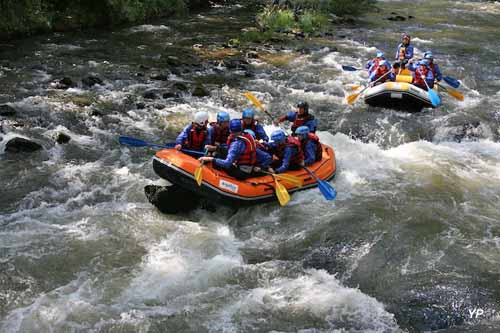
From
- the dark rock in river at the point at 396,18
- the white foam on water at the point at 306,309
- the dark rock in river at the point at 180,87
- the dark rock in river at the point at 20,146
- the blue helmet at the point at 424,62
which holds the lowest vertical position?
A: the white foam on water at the point at 306,309

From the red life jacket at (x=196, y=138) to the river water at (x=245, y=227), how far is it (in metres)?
0.88

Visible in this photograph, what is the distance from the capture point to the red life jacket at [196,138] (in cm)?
750

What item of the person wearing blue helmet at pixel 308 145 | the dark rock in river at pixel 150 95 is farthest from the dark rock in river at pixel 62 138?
the person wearing blue helmet at pixel 308 145

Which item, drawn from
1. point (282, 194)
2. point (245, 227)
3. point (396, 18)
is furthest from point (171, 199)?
point (396, 18)

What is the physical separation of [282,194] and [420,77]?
5943mm

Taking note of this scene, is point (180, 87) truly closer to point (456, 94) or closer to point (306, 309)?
point (456, 94)

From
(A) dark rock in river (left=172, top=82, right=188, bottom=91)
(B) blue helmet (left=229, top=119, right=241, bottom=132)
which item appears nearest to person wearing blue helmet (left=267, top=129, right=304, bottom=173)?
(B) blue helmet (left=229, top=119, right=241, bottom=132)

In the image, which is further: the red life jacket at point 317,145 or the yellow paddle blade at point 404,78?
the yellow paddle blade at point 404,78

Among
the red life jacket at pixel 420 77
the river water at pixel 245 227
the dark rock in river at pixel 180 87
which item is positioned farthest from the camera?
the dark rock in river at pixel 180 87

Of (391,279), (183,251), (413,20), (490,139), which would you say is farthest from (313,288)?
(413,20)

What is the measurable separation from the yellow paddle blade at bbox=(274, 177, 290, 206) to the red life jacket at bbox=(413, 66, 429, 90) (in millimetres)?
5654

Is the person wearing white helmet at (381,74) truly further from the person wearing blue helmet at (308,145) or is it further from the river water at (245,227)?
the person wearing blue helmet at (308,145)

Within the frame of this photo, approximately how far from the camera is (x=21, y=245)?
599cm

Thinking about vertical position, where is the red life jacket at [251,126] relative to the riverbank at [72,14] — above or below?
below
